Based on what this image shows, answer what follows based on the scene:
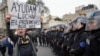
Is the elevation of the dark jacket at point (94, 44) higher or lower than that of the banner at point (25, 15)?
lower

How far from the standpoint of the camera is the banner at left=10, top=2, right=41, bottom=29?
783 centimetres

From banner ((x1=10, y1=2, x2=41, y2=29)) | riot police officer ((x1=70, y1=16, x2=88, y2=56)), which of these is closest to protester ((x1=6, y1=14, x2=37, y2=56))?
banner ((x1=10, y1=2, x2=41, y2=29))

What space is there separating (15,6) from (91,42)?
2502mm

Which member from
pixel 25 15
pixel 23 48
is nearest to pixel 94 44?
pixel 23 48

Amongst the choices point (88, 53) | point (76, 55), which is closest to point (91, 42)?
point (88, 53)

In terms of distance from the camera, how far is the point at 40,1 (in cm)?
6800

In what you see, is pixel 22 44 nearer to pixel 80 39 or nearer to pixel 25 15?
pixel 25 15

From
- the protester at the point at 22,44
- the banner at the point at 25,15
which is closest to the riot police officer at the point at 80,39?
the banner at the point at 25,15

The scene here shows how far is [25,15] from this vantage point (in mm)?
8008

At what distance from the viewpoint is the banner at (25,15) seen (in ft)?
25.7

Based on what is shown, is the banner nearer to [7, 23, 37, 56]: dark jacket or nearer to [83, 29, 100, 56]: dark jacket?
[7, 23, 37, 56]: dark jacket

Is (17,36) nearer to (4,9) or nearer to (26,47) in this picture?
(26,47)

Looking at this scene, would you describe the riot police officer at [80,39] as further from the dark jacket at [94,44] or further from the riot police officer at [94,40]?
the dark jacket at [94,44]

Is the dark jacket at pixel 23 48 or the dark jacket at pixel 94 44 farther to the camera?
the dark jacket at pixel 23 48
